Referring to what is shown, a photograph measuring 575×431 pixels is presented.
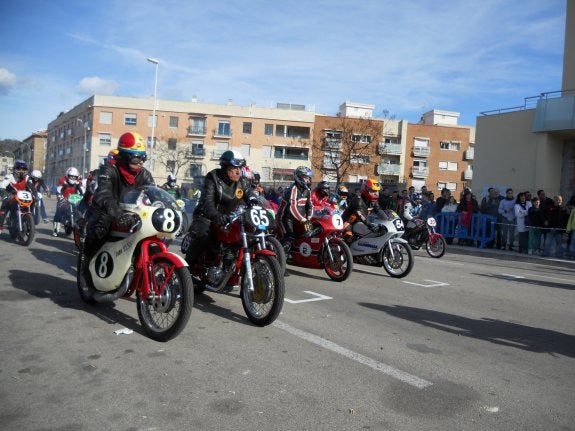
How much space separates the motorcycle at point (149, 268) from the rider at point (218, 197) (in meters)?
0.85

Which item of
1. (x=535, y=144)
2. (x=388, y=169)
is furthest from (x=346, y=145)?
(x=535, y=144)

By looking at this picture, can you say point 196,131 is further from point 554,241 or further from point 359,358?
point 359,358

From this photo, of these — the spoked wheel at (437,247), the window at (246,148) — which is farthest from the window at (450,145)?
the spoked wheel at (437,247)

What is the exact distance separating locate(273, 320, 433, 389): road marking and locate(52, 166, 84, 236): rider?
8989 millimetres

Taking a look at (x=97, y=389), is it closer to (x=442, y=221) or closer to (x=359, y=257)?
(x=359, y=257)

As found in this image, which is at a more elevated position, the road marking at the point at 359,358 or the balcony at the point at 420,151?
the balcony at the point at 420,151

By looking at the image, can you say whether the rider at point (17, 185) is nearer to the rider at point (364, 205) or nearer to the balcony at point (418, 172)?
the rider at point (364, 205)

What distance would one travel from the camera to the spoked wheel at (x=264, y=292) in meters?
5.00

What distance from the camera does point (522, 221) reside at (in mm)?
14875

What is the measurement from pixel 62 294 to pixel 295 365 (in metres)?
3.71

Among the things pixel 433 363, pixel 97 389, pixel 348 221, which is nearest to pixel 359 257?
pixel 348 221

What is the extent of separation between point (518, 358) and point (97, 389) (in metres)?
3.76

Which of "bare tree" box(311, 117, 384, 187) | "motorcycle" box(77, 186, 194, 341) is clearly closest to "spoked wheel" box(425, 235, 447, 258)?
"motorcycle" box(77, 186, 194, 341)

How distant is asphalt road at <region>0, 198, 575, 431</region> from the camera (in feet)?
10.6
